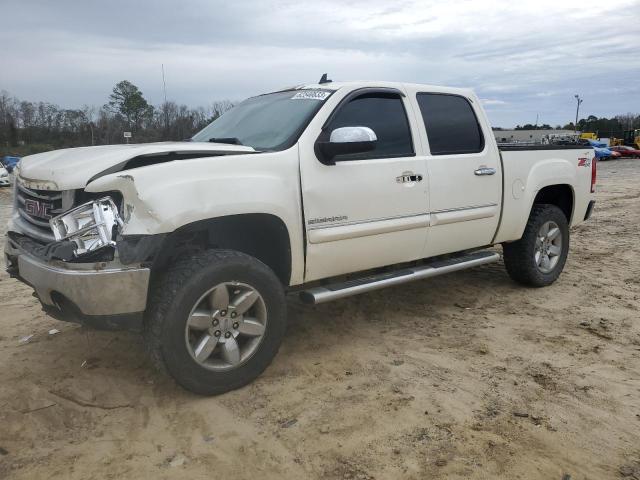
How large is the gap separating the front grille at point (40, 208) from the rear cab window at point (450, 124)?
106 inches

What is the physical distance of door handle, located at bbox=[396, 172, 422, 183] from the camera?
3.96m

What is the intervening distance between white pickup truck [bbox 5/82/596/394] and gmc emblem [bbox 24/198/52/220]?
0.06 ft

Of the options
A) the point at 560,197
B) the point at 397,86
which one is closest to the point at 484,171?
the point at 397,86

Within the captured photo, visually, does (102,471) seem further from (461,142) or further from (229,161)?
(461,142)

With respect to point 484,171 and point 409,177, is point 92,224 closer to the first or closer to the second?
point 409,177

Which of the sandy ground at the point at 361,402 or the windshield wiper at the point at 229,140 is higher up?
the windshield wiper at the point at 229,140

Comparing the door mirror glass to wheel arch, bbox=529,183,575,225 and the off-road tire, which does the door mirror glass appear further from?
wheel arch, bbox=529,183,575,225

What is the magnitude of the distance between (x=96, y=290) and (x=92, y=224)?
0.36 meters

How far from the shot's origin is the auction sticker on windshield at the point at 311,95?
387cm

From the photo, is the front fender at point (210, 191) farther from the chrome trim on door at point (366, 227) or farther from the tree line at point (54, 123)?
the tree line at point (54, 123)

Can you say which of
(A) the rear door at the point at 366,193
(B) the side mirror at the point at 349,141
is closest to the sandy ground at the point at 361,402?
(A) the rear door at the point at 366,193

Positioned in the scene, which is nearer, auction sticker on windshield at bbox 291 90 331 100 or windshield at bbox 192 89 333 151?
windshield at bbox 192 89 333 151

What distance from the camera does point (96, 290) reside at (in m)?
2.84

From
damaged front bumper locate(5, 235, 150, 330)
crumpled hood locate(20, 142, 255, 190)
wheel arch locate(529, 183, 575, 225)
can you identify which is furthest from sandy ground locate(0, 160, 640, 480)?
crumpled hood locate(20, 142, 255, 190)
